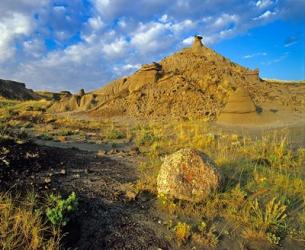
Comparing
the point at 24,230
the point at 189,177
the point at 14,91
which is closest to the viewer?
the point at 24,230

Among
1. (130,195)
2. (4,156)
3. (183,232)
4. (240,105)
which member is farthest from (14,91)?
(183,232)

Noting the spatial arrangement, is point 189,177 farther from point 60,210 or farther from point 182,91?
point 182,91

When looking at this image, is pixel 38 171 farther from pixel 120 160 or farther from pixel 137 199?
pixel 120 160

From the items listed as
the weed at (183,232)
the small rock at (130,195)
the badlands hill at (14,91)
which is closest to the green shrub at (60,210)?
the small rock at (130,195)

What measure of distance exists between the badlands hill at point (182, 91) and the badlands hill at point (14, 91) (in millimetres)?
19441

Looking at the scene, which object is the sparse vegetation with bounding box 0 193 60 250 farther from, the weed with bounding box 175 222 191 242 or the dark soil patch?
the weed with bounding box 175 222 191 242

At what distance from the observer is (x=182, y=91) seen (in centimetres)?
2112

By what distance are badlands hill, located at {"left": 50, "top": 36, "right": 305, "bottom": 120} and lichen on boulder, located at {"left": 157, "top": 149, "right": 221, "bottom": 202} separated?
13.6 meters

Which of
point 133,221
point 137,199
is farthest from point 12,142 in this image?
point 133,221

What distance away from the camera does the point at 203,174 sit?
5418mm

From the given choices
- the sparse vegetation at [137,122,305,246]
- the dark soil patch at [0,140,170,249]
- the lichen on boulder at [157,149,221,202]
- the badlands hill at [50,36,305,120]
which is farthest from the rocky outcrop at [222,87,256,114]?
the lichen on boulder at [157,149,221,202]

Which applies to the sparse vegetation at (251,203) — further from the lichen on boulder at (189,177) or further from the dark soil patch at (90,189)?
the dark soil patch at (90,189)

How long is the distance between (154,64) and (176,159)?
17857 mm

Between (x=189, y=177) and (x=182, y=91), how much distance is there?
1602cm
